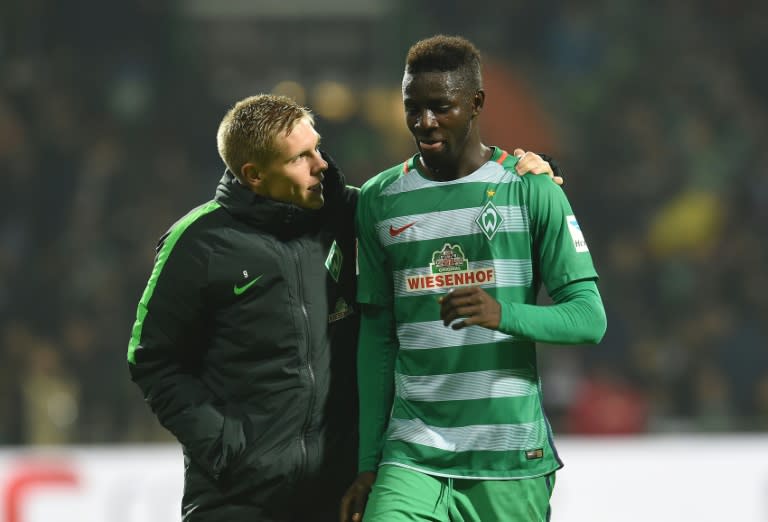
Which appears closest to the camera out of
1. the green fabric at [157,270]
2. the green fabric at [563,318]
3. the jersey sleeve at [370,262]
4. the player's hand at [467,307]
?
the player's hand at [467,307]

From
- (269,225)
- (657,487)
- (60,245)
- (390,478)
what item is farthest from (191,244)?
(60,245)

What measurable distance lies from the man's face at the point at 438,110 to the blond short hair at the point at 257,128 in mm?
397

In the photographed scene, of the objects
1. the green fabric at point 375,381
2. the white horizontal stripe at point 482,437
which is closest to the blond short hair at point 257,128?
the green fabric at point 375,381

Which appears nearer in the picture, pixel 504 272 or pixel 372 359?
pixel 504 272

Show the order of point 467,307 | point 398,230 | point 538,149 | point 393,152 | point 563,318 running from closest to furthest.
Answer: point 467,307, point 563,318, point 398,230, point 393,152, point 538,149

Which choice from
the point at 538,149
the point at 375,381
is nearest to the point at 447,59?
the point at 375,381

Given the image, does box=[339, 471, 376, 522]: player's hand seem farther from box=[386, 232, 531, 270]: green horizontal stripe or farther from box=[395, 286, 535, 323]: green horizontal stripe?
box=[386, 232, 531, 270]: green horizontal stripe

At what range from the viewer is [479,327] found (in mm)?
2809

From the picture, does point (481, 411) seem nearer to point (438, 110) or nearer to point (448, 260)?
point (448, 260)

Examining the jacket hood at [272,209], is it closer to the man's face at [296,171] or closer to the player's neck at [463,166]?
the man's face at [296,171]

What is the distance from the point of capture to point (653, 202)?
8203 millimetres

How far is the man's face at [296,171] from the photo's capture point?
3055mm

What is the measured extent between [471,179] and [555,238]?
257mm

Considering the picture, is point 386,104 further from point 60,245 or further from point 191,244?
point 191,244
